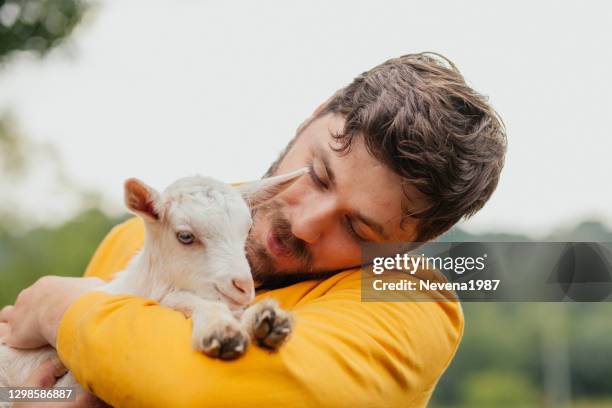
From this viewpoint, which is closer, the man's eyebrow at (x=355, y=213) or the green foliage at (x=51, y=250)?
the man's eyebrow at (x=355, y=213)

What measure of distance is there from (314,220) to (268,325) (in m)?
0.73

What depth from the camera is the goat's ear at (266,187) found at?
2581mm

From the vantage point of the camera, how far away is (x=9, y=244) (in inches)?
717

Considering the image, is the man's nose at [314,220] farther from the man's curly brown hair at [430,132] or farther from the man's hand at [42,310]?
the man's hand at [42,310]

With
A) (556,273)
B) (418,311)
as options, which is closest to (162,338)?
(418,311)

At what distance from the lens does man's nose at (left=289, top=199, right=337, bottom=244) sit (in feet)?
8.42

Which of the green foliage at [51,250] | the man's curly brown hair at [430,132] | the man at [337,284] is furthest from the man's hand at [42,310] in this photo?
the green foliage at [51,250]

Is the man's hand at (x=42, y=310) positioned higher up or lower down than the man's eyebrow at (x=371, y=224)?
lower down

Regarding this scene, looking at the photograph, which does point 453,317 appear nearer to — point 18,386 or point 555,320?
point 18,386
